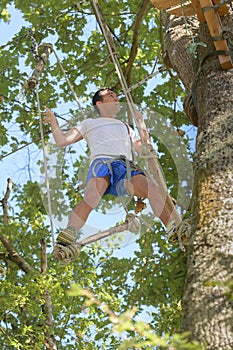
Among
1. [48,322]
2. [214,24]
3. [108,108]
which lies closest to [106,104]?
[108,108]

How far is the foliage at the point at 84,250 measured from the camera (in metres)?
6.68

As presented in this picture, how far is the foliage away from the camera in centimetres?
668

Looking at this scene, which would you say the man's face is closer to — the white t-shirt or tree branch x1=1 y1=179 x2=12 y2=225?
the white t-shirt

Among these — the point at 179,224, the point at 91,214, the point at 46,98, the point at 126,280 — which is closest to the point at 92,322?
the point at 126,280

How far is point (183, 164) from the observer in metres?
3.97

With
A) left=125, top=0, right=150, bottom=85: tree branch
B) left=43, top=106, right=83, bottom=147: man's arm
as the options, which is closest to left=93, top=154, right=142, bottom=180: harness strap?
left=43, top=106, right=83, bottom=147: man's arm

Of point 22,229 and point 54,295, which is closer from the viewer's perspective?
point 54,295

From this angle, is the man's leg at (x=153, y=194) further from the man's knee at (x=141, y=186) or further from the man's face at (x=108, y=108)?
the man's face at (x=108, y=108)

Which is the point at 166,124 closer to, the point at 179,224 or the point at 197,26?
the point at 197,26

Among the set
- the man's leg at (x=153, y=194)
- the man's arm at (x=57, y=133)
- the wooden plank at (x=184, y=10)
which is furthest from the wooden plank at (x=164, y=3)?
the man's leg at (x=153, y=194)

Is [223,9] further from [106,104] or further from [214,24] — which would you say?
[106,104]

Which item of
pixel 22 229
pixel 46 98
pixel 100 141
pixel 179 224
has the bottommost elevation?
pixel 179 224

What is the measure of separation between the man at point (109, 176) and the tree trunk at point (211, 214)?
590 millimetres

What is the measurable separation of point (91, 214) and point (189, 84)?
96 cm
